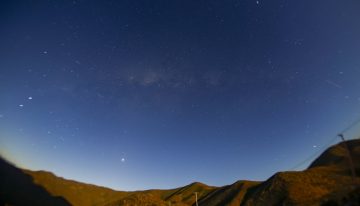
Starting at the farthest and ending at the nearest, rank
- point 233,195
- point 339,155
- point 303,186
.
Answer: point 233,195
point 339,155
point 303,186

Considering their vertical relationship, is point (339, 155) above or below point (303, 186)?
above

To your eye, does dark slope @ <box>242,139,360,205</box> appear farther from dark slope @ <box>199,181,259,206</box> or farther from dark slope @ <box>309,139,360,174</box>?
dark slope @ <box>199,181,259,206</box>

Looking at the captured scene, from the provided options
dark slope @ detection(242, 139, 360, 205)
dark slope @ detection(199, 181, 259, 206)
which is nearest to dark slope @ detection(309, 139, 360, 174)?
dark slope @ detection(242, 139, 360, 205)

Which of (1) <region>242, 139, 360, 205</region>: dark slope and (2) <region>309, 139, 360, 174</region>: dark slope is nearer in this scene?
(1) <region>242, 139, 360, 205</region>: dark slope

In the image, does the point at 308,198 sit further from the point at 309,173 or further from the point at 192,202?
the point at 192,202

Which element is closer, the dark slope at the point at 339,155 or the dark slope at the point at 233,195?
the dark slope at the point at 339,155

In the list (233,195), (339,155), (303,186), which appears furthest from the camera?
(233,195)

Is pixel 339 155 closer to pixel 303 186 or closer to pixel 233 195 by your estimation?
pixel 233 195

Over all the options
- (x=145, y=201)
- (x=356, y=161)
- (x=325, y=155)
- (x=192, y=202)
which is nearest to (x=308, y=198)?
(x=356, y=161)

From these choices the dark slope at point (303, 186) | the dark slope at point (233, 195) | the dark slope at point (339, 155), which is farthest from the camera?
the dark slope at point (233, 195)

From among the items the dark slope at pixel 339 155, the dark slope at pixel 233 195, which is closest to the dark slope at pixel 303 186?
the dark slope at pixel 339 155

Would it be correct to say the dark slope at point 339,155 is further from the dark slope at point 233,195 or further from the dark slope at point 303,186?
the dark slope at point 233,195

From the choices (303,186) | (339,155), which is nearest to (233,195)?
(303,186)

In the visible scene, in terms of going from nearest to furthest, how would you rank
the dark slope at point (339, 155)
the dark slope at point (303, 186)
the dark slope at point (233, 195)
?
the dark slope at point (303, 186) → the dark slope at point (339, 155) → the dark slope at point (233, 195)
